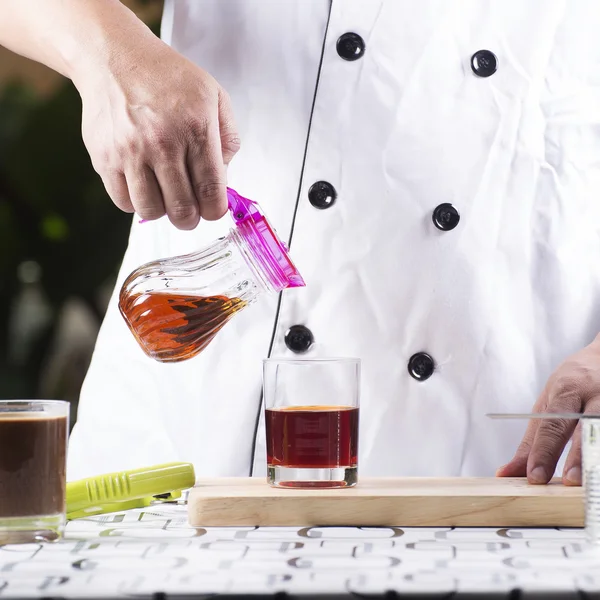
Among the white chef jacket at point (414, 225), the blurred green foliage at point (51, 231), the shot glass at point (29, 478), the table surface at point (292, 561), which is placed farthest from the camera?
the blurred green foliage at point (51, 231)

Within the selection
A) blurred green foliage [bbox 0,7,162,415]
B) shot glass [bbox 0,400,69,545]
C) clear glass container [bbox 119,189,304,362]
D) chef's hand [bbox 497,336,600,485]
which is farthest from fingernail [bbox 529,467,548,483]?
blurred green foliage [bbox 0,7,162,415]

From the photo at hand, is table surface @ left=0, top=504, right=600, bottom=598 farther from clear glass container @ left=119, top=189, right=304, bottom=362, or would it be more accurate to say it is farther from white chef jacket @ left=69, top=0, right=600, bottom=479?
white chef jacket @ left=69, top=0, right=600, bottom=479

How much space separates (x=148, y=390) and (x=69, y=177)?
4.92 feet

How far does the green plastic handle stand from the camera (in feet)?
2.73

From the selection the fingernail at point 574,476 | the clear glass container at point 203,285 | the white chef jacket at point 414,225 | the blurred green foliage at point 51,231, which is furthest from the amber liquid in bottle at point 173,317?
the blurred green foliage at point 51,231

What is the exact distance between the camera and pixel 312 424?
0.86 m

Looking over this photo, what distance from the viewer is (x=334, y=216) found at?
3.72ft

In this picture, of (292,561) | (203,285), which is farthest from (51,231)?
(292,561)

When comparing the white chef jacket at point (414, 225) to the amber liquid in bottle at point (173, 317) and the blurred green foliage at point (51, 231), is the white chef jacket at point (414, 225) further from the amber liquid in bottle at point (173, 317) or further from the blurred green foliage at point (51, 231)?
the blurred green foliage at point (51, 231)

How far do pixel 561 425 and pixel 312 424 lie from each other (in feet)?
0.87

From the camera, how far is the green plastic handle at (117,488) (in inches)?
32.8

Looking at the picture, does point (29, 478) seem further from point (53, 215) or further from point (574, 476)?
point (53, 215)

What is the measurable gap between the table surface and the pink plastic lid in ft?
0.74

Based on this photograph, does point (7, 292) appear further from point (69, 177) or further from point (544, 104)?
point (544, 104)
